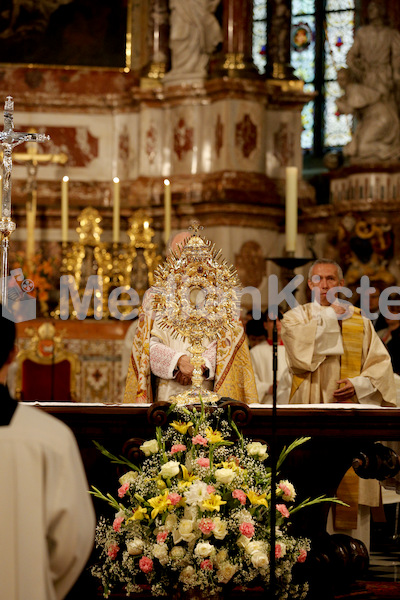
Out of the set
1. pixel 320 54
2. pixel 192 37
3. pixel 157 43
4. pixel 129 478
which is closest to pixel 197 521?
pixel 129 478

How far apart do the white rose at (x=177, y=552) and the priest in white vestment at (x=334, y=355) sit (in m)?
2.20

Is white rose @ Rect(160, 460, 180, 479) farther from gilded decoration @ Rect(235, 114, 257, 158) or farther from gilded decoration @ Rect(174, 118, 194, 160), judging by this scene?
gilded decoration @ Rect(174, 118, 194, 160)

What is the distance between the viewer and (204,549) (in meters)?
4.37

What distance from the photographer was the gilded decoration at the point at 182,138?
12141 millimetres

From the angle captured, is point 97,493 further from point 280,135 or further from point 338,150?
point 338,150

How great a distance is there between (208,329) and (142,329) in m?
0.85

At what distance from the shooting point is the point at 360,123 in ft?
39.1

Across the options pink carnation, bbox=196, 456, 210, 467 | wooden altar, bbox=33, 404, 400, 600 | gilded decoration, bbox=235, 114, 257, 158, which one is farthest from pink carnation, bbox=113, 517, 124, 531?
gilded decoration, bbox=235, 114, 257, 158

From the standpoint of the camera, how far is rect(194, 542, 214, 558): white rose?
436cm

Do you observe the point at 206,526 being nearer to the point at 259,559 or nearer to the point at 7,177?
the point at 259,559

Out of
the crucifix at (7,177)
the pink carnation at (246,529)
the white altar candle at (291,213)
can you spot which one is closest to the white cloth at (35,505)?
the pink carnation at (246,529)

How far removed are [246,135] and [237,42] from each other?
3.09ft

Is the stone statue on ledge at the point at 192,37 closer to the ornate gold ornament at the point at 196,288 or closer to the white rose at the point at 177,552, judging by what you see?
the ornate gold ornament at the point at 196,288

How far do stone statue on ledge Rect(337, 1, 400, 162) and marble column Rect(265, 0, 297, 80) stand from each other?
2.83 ft
